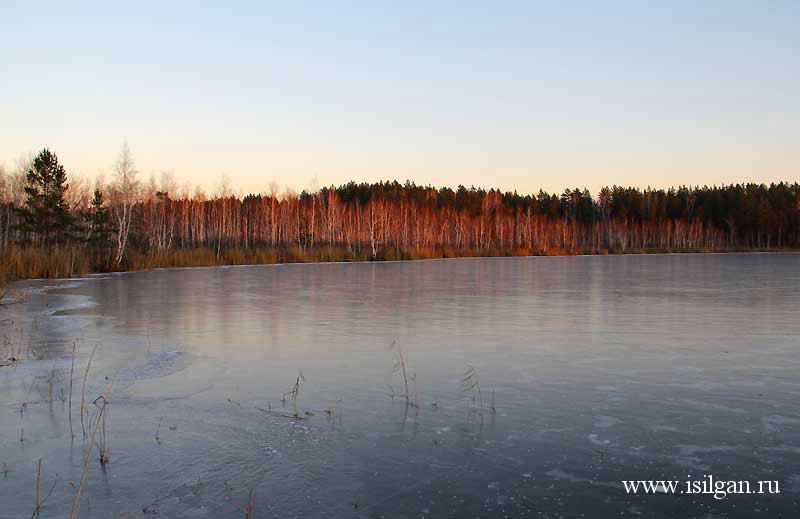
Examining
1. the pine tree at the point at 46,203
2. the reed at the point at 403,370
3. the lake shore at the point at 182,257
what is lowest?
the reed at the point at 403,370

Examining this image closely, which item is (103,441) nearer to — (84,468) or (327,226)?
(84,468)

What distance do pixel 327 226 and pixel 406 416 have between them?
54300 millimetres

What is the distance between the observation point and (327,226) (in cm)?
5891

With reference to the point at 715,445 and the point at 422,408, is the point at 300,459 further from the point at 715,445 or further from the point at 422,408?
the point at 715,445

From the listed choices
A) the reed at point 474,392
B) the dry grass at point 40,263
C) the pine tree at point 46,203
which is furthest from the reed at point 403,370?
the pine tree at point 46,203

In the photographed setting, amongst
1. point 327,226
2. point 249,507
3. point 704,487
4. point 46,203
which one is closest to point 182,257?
point 46,203

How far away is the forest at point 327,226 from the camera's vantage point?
3256 cm

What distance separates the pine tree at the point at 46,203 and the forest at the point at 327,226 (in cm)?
7

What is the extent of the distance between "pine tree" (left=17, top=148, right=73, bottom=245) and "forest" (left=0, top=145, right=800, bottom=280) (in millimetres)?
68

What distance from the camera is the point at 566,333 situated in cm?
973

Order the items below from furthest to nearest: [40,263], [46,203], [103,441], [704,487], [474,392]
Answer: [46,203] < [40,263] < [474,392] < [103,441] < [704,487]

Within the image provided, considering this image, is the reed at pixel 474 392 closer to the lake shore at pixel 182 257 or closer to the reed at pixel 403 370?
the reed at pixel 403 370

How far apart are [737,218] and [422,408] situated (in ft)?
304

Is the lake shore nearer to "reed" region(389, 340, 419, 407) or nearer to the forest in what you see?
the forest
